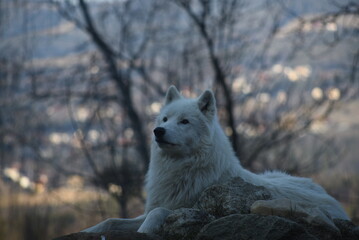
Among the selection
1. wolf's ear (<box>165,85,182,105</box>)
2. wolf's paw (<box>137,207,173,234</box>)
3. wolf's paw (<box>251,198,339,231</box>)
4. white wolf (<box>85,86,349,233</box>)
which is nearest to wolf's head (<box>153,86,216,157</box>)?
white wolf (<box>85,86,349,233</box>)

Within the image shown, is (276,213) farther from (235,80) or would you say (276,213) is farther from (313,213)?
(235,80)

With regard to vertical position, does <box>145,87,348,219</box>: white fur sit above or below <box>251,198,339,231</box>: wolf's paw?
above

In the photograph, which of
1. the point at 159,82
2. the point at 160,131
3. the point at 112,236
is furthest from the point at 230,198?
the point at 159,82

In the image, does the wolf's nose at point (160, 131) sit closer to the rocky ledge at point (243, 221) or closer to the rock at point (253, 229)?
the rocky ledge at point (243, 221)

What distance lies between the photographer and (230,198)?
4508mm

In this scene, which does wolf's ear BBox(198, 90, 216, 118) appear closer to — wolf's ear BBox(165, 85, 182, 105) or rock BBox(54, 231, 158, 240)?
wolf's ear BBox(165, 85, 182, 105)

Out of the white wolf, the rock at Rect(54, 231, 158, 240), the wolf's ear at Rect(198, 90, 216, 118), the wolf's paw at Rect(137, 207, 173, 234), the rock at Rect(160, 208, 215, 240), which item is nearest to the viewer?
the rock at Rect(54, 231, 158, 240)

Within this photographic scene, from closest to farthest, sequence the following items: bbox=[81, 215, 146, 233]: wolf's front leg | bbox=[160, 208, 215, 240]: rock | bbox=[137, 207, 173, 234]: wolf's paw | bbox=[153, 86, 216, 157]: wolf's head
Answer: bbox=[160, 208, 215, 240]: rock
bbox=[137, 207, 173, 234]: wolf's paw
bbox=[81, 215, 146, 233]: wolf's front leg
bbox=[153, 86, 216, 157]: wolf's head

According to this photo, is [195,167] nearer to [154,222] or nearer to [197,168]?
[197,168]

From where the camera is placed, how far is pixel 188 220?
4.21 m

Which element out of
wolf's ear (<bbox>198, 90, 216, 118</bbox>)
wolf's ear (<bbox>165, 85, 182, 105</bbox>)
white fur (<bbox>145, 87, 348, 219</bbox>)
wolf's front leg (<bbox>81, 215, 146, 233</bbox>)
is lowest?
wolf's front leg (<bbox>81, 215, 146, 233</bbox>)

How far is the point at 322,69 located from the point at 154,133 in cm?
882

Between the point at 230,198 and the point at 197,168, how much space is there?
110 cm

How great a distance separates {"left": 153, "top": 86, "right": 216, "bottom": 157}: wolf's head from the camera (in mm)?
5555
